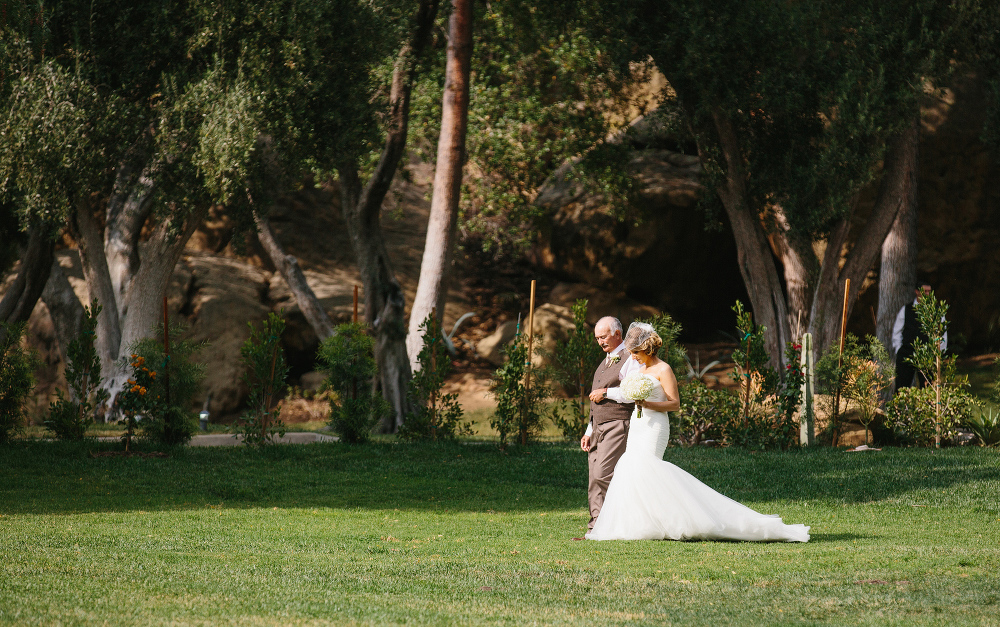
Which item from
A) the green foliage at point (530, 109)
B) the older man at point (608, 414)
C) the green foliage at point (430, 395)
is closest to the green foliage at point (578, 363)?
the green foliage at point (430, 395)

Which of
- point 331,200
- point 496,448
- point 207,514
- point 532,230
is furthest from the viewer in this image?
point 331,200

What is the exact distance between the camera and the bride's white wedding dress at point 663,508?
6840 mm

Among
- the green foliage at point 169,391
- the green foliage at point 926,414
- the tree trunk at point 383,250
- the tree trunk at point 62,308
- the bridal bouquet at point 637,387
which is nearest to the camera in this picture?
the bridal bouquet at point 637,387

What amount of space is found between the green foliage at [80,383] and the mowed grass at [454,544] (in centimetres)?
56

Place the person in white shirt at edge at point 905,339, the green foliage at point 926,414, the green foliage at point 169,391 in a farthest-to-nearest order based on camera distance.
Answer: the person in white shirt at edge at point 905,339, the green foliage at point 926,414, the green foliage at point 169,391

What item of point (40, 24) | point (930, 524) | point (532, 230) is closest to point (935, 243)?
point (532, 230)

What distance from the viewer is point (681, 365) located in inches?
530

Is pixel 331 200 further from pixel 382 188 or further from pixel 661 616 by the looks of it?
pixel 661 616

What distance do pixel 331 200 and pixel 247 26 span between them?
11519mm

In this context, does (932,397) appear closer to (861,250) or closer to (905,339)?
(905,339)

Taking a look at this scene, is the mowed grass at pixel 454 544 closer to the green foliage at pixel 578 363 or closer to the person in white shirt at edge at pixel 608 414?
the person in white shirt at edge at pixel 608 414

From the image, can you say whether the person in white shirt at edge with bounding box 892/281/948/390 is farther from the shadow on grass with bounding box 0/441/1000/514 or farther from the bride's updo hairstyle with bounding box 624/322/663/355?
the bride's updo hairstyle with bounding box 624/322/663/355

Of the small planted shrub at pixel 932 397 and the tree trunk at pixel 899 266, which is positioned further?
the tree trunk at pixel 899 266

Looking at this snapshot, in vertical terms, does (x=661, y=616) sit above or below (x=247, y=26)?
below
